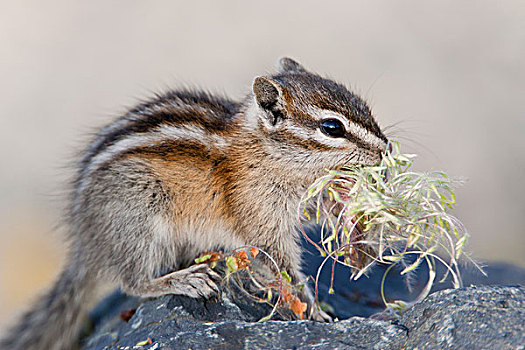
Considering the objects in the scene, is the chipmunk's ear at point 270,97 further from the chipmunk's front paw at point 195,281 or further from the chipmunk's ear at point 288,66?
the chipmunk's front paw at point 195,281

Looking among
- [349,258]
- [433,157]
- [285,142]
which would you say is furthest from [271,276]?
[433,157]

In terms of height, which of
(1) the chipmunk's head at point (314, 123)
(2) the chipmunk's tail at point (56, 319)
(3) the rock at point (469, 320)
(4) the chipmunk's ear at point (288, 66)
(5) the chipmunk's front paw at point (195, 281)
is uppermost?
(4) the chipmunk's ear at point (288, 66)

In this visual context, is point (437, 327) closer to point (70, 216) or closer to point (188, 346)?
point (188, 346)

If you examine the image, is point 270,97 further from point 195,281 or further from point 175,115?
point 195,281

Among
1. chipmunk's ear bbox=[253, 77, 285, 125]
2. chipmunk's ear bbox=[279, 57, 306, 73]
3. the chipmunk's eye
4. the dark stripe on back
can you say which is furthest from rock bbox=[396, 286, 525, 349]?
chipmunk's ear bbox=[279, 57, 306, 73]

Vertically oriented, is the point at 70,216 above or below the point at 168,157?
below

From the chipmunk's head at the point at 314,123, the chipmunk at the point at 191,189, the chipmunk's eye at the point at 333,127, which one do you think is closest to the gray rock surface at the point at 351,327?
the chipmunk at the point at 191,189

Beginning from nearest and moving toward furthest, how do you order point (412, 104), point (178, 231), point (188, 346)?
point (188, 346)
point (178, 231)
point (412, 104)
